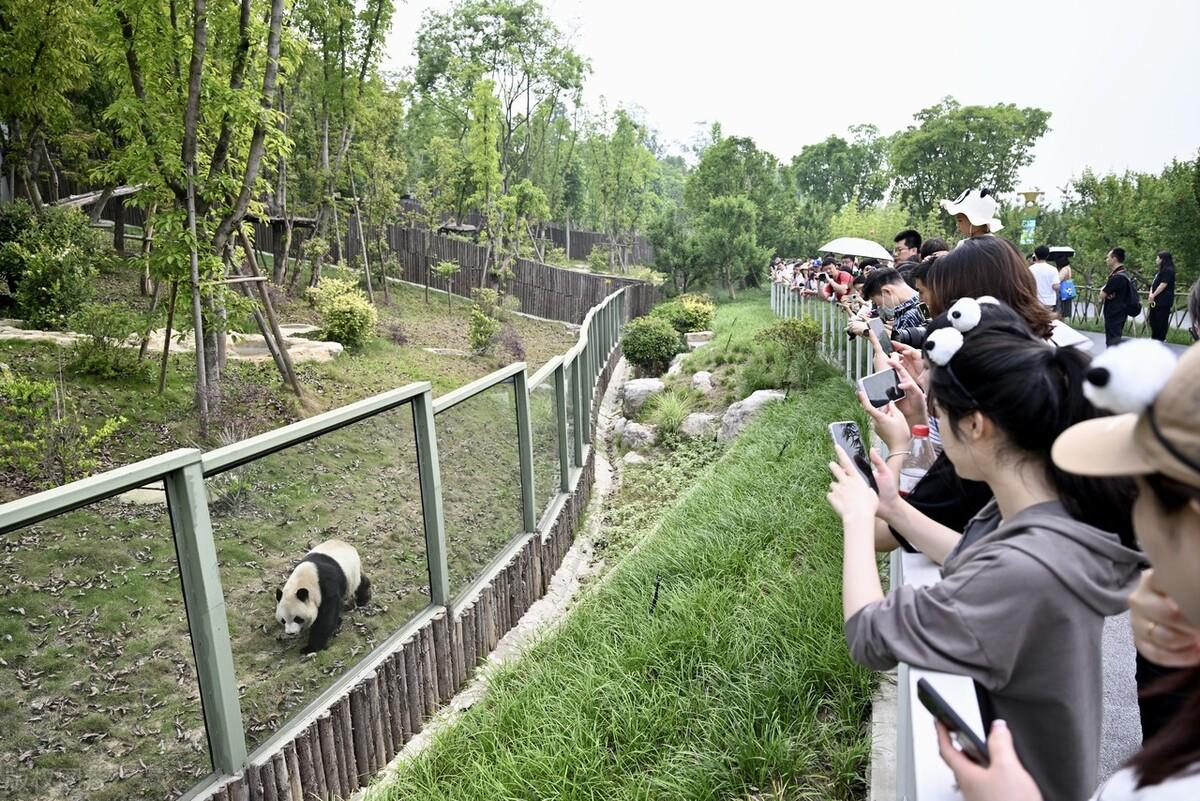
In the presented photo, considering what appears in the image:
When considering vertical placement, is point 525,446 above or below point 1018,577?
below

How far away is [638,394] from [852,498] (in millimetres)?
9829

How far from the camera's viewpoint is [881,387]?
8.02 ft

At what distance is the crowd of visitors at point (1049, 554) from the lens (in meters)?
0.76

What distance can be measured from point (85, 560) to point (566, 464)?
446 cm

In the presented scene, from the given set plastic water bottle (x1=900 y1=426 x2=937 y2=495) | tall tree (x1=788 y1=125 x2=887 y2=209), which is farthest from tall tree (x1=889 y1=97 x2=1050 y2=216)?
plastic water bottle (x1=900 y1=426 x2=937 y2=495)

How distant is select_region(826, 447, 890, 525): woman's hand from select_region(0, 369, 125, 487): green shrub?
596cm

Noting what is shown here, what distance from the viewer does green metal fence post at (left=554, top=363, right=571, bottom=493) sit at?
6.33 m

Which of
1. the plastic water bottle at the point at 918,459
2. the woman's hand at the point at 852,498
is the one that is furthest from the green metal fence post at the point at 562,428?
the woman's hand at the point at 852,498

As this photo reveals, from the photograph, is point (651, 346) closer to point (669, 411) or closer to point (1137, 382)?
point (669, 411)

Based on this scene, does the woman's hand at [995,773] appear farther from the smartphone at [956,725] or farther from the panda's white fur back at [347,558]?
the panda's white fur back at [347,558]

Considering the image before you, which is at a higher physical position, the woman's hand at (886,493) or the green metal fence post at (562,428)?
the woman's hand at (886,493)

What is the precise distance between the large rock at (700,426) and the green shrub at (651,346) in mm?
4178

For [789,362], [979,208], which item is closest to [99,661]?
[979,208]

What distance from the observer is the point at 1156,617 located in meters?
0.84
